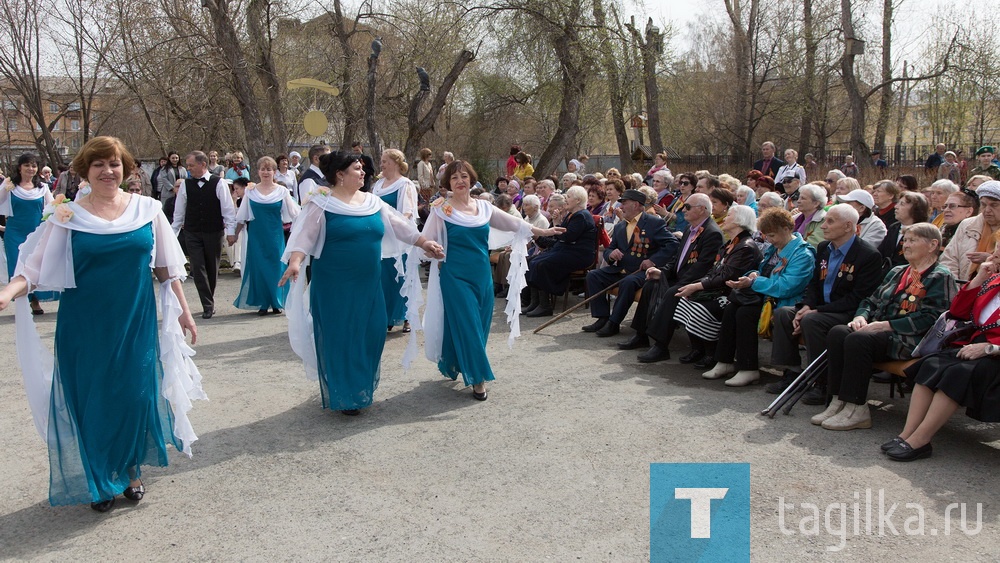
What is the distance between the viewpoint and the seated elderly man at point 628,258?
837cm

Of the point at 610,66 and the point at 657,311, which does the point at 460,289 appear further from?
the point at 610,66

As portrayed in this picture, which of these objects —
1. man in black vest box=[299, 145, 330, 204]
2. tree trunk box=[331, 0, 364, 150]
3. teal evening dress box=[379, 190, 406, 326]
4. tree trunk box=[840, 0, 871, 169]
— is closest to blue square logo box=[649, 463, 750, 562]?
teal evening dress box=[379, 190, 406, 326]

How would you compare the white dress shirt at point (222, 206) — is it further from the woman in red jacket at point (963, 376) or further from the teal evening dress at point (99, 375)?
the woman in red jacket at point (963, 376)

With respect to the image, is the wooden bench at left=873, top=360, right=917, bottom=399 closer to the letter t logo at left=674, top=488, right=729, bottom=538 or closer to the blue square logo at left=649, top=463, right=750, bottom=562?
the blue square logo at left=649, top=463, right=750, bottom=562

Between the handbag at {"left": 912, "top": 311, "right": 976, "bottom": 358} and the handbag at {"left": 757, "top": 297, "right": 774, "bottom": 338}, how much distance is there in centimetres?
142

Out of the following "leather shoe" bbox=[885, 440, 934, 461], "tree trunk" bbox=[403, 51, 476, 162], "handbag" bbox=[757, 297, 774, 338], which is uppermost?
"tree trunk" bbox=[403, 51, 476, 162]

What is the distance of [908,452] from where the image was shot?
4797mm

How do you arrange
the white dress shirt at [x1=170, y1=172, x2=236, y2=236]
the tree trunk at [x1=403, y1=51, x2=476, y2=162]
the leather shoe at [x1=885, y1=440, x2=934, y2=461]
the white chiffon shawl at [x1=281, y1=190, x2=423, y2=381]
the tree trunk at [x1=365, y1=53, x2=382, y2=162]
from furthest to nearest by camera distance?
the tree trunk at [x1=403, y1=51, x2=476, y2=162] < the tree trunk at [x1=365, y1=53, x2=382, y2=162] < the white dress shirt at [x1=170, y1=172, x2=236, y2=236] < the white chiffon shawl at [x1=281, y1=190, x2=423, y2=381] < the leather shoe at [x1=885, y1=440, x2=934, y2=461]

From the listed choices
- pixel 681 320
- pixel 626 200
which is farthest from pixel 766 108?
pixel 681 320

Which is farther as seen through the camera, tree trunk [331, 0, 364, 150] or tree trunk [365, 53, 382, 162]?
tree trunk [331, 0, 364, 150]

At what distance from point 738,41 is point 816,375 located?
22.4m

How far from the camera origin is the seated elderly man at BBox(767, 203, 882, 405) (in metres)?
5.92

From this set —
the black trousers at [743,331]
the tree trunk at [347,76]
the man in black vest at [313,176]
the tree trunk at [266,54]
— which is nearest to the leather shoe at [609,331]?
the black trousers at [743,331]

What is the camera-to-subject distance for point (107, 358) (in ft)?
14.2
